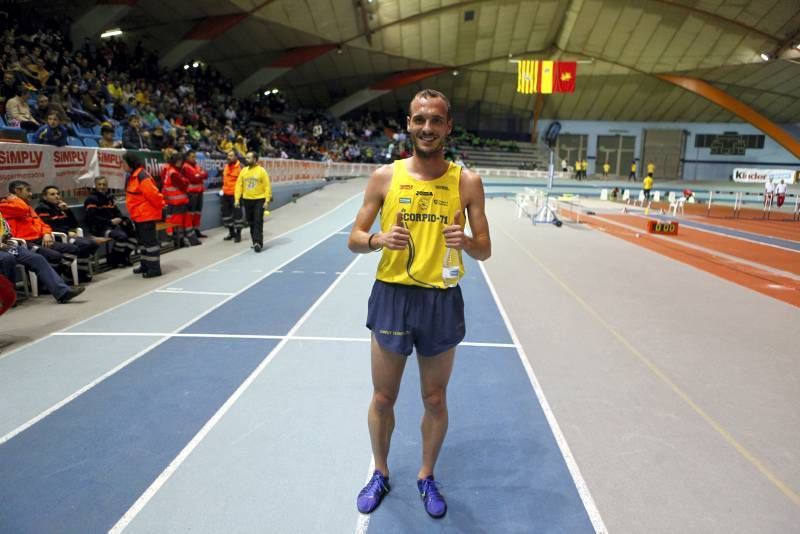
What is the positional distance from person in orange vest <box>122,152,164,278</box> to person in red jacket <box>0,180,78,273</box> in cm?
103

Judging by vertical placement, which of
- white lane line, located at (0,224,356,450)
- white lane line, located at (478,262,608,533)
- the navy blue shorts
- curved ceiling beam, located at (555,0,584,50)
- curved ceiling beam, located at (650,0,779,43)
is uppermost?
curved ceiling beam, located at (555,0,584,50)

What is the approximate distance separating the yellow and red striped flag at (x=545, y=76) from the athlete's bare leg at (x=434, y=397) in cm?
3487

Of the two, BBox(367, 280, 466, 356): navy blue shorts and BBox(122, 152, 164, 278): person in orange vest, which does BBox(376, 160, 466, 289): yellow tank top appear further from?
BBox(122, 152, 164, 278): person in orange vest

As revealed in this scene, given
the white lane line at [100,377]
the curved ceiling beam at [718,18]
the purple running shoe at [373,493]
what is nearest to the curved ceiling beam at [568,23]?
the curved ceiling beam at [718,18]

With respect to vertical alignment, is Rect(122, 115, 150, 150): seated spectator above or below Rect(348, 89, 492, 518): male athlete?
above

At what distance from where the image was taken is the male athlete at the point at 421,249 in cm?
232

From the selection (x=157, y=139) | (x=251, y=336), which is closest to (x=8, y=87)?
(x=157, y=139)

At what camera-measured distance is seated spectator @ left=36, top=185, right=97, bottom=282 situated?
22.2ft

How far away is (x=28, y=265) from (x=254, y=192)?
4.18 meters

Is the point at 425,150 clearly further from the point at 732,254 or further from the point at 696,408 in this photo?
the point at 732,254

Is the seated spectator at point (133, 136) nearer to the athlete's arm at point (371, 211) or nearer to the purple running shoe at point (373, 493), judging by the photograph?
the athlete's arm at point (371, 211)

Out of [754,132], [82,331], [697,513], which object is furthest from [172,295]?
[754,132]

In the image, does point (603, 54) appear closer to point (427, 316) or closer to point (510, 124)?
point (510, 124)

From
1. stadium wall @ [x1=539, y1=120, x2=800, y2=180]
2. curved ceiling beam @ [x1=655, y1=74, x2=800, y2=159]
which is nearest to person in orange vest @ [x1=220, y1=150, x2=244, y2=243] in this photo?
curved ceiling beam @ [x1=655, y1=74, x2=800, y2=159]
